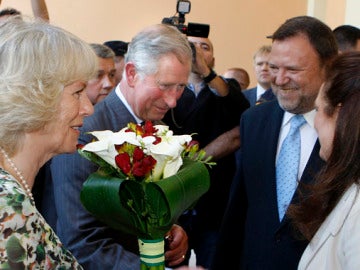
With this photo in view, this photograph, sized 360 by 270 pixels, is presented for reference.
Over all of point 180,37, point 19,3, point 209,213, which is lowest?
point 209,213

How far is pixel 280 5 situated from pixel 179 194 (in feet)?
23.9

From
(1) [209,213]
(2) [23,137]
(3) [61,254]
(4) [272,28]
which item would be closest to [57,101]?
(2) [23,137]

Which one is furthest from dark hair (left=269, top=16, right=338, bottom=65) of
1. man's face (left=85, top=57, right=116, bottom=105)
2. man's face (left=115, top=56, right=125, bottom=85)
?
man's face (left=115, top=56, right=125, bottom=85)

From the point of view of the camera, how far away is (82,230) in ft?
5.18

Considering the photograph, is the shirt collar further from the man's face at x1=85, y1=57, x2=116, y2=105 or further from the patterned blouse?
the man's face at x1=85, y1=57, x2=116, y2=105

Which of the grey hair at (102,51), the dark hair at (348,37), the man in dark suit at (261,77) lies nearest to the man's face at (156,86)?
the grey hair at (102,51)

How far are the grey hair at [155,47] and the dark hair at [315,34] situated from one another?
1.74 feet

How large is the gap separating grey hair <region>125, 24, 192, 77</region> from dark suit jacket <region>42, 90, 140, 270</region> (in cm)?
33

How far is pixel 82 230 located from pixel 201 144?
4.66ft

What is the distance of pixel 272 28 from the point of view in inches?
317

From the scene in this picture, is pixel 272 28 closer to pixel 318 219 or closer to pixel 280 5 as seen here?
pixel 280 5

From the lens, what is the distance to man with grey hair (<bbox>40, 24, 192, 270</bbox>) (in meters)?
1.56

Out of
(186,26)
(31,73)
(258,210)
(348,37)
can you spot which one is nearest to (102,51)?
(186,26)

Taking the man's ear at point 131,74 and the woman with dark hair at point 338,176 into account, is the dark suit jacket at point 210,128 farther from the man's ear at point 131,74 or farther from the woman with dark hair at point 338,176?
the woman with dark hair at point 338,176
